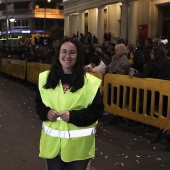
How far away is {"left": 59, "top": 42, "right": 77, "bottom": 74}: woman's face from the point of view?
309 cm

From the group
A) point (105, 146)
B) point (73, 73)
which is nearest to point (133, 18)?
point (105, 146)

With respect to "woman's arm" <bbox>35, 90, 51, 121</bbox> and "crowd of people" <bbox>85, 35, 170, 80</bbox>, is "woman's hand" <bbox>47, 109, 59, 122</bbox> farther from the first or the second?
"crowd of people" <bbox>85, 35, 170, 80</bbox>

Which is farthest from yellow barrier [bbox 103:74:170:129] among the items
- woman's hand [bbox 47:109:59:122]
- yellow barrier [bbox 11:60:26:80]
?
yellow barrier [bbox 11:60:26:80]

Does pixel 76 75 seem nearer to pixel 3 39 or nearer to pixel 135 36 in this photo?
pixel 135 36

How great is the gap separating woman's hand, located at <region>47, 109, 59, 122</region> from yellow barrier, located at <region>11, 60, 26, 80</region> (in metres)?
14.5

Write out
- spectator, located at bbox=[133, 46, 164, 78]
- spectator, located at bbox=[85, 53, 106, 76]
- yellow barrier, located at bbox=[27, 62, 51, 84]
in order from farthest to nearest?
yellow barrier, located at bbox=[27, 62, 51, 84], spectator, located at bbox=[85, 53, 106, 76], spectator, located at bbox=[133, 46, 164, 78]

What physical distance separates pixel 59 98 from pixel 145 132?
4.92 m

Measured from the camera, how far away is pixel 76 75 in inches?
122

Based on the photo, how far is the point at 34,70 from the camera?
51.6ft

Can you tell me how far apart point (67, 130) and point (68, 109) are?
0.17 metres

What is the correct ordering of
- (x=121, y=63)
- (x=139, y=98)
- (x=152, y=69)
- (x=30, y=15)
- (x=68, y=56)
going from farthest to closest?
(x=30, y=15), (x=121, y=63), (x=139, y=98), (x=152, y=69), (x=68, y=56)

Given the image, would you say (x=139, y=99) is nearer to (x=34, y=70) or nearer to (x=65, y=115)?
(x=65, y=115)

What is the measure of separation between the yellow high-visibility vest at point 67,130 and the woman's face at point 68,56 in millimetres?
158

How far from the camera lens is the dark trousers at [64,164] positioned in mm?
3115
